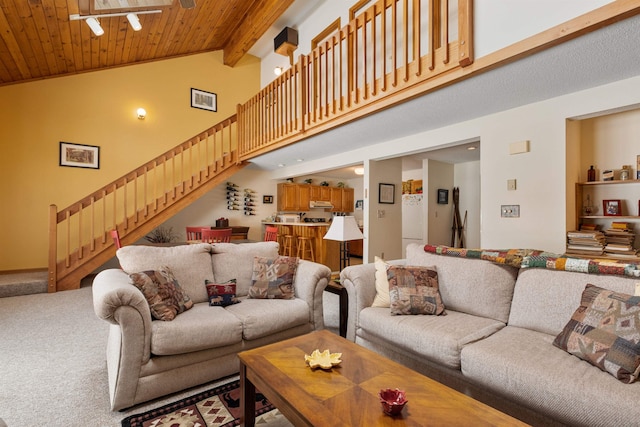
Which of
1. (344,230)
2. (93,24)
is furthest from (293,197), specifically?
(93,24)

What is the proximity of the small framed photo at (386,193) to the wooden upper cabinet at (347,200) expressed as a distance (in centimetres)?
360

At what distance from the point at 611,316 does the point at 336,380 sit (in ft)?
4.61

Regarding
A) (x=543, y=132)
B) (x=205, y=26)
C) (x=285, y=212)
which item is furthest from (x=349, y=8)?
(x=285, y=212)

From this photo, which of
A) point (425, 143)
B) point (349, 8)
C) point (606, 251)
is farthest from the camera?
point (349, 8)

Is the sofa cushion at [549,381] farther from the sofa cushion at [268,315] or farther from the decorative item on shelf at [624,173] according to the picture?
the decorative item on shelf at [624,173]

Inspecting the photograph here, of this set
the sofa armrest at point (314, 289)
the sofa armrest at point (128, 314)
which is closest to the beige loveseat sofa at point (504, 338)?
the sofa armrest at point (314, 289)

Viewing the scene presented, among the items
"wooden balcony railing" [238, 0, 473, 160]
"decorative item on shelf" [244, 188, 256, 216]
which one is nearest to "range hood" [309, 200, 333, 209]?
"decorative item on shelf" [244, 188, 256, 216]

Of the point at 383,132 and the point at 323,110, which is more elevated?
the point at 323,110

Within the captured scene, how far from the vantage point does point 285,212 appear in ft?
26.9

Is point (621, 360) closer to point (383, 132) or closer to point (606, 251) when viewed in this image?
point (606, 251)

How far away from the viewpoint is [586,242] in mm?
2904

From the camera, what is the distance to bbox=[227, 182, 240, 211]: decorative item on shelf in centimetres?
729

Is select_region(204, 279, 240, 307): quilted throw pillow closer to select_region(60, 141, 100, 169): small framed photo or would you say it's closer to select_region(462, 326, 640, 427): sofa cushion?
select_region(462, 326, 640, 427): sofa cushion

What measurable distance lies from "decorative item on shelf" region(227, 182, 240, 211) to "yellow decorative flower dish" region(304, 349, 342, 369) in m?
6.14
